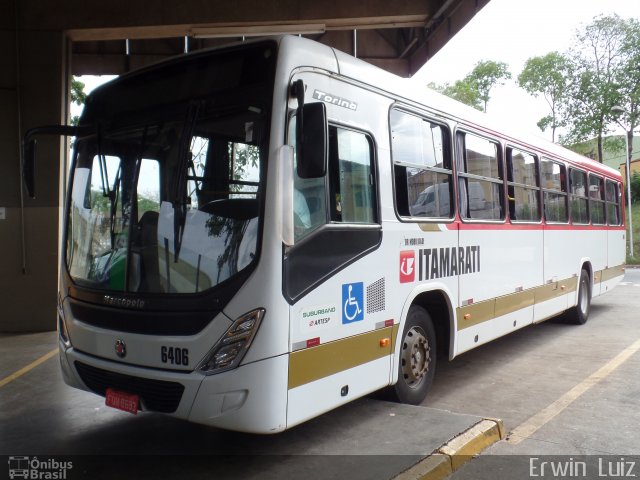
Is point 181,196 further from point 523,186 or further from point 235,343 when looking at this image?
point 523,186

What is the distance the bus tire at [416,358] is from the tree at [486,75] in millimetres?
40124

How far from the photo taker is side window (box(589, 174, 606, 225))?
1132 cm

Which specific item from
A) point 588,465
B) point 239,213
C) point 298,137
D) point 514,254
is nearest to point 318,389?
point 239,213

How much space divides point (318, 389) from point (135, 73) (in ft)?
9.41

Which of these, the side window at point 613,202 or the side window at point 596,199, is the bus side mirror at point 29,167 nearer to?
the side window at point 596,199

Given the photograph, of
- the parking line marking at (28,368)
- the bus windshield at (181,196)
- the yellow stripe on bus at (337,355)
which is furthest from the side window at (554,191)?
the parking line marking at (28,368)

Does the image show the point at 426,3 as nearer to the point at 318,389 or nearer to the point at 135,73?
the point at 135,73

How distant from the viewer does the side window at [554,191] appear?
29.0 feet

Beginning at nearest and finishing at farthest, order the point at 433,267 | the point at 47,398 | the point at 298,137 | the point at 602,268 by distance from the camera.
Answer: the point at 298,137, the point at 433,267, the point at 47,398, the point at 602,268

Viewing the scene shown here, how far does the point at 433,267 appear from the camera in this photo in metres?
5.68

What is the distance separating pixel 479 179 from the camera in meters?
6.74

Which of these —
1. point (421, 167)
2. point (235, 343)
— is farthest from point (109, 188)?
point (421, 167)

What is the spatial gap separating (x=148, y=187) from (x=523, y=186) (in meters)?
5.48

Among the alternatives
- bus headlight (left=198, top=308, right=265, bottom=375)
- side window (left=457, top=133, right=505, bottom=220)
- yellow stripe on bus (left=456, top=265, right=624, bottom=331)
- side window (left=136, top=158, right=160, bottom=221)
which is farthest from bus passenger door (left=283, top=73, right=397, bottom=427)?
side window (left=457, top=133, right=505, bottom=220)
